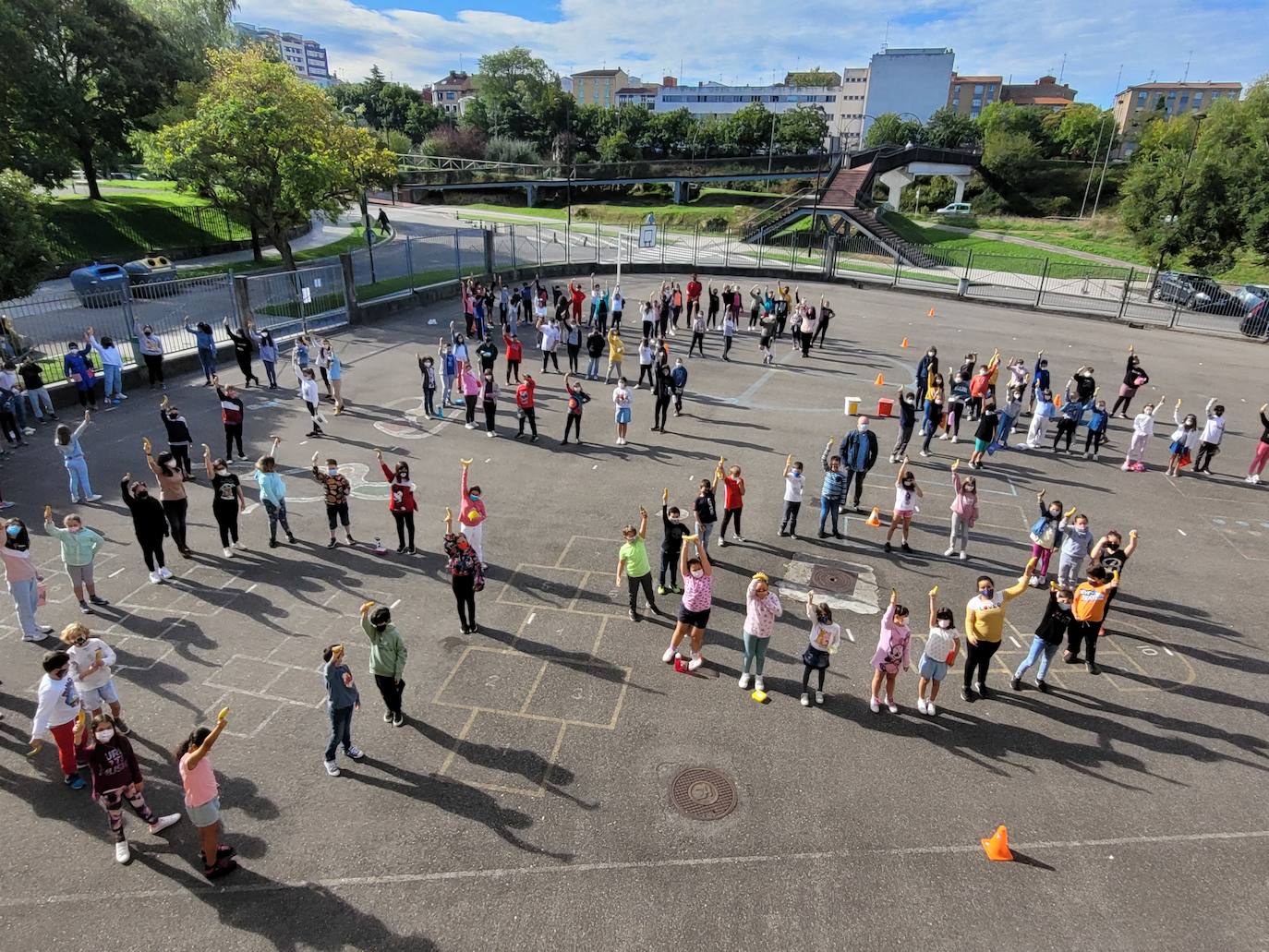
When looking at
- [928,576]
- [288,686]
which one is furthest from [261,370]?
[928,576]

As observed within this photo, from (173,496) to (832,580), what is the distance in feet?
36.3

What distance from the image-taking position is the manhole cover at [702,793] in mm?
7586

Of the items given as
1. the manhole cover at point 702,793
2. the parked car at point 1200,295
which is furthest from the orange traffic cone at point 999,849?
the parked car at point 1200,295

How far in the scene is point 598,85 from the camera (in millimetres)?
187000

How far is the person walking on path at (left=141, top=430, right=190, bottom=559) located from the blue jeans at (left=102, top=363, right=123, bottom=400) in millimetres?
9233

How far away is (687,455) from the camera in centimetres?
1686

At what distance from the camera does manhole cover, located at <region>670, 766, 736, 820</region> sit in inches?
299

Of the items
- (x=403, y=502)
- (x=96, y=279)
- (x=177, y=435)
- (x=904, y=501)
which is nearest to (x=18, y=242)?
(x=177, y=435)

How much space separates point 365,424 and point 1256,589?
1881 cm

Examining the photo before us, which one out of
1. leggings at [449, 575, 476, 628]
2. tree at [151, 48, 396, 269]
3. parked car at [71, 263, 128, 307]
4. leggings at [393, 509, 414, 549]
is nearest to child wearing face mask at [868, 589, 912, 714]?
leggings at [449, 575, 476, 628]

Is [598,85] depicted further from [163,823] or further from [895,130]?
[163,823]

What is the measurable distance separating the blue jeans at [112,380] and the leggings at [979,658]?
21072mm

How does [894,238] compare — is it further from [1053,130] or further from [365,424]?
[1053,130]

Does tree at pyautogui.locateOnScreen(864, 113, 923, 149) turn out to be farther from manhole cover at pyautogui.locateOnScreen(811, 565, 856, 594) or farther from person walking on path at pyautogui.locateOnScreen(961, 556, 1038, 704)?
person walking on path at pyautogui.locateOnScreen(961, 556, 1038, 704)
